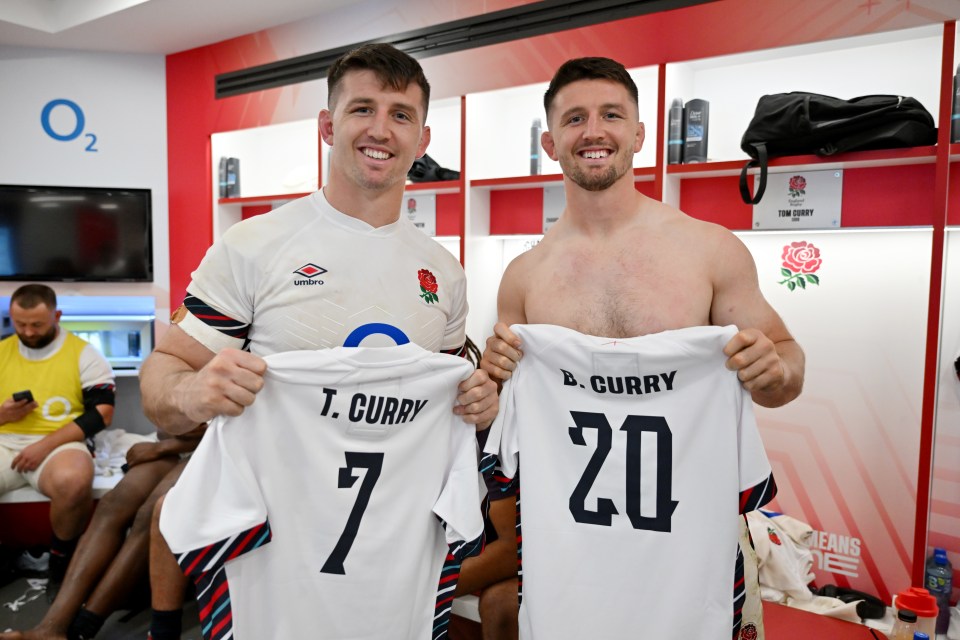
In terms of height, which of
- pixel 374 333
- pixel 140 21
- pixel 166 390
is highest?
pixel 140 21

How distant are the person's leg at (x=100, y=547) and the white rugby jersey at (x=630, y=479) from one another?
242 cm

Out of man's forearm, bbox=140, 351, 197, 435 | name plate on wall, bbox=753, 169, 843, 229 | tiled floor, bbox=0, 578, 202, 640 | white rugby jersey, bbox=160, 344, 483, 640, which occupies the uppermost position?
name plate on wall, bbox=753, 169, 843, 229

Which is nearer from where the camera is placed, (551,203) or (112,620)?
(112,620)

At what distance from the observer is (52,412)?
4.04 meters

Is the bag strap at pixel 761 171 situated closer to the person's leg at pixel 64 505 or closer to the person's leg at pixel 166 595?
the person's leg at pixel 166 595

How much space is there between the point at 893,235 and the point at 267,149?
4.44 m

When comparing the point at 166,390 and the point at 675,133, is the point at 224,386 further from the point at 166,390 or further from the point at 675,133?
the point at 675,133

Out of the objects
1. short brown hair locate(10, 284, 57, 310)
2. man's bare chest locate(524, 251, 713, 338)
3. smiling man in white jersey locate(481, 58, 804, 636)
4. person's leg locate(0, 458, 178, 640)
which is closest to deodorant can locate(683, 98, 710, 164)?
smiling man in white jersey locate(481, 58, 804, 636)

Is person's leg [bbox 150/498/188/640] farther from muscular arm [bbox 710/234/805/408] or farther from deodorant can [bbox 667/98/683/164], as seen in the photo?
deodorant can [bbox 667/98/683/164]

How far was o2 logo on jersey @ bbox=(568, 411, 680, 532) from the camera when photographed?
1595 mm

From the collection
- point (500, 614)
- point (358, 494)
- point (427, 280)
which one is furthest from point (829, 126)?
point (358, 494)

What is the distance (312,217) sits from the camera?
5.47 ft

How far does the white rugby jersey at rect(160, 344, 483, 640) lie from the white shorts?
9.55ft

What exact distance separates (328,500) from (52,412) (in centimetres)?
335
